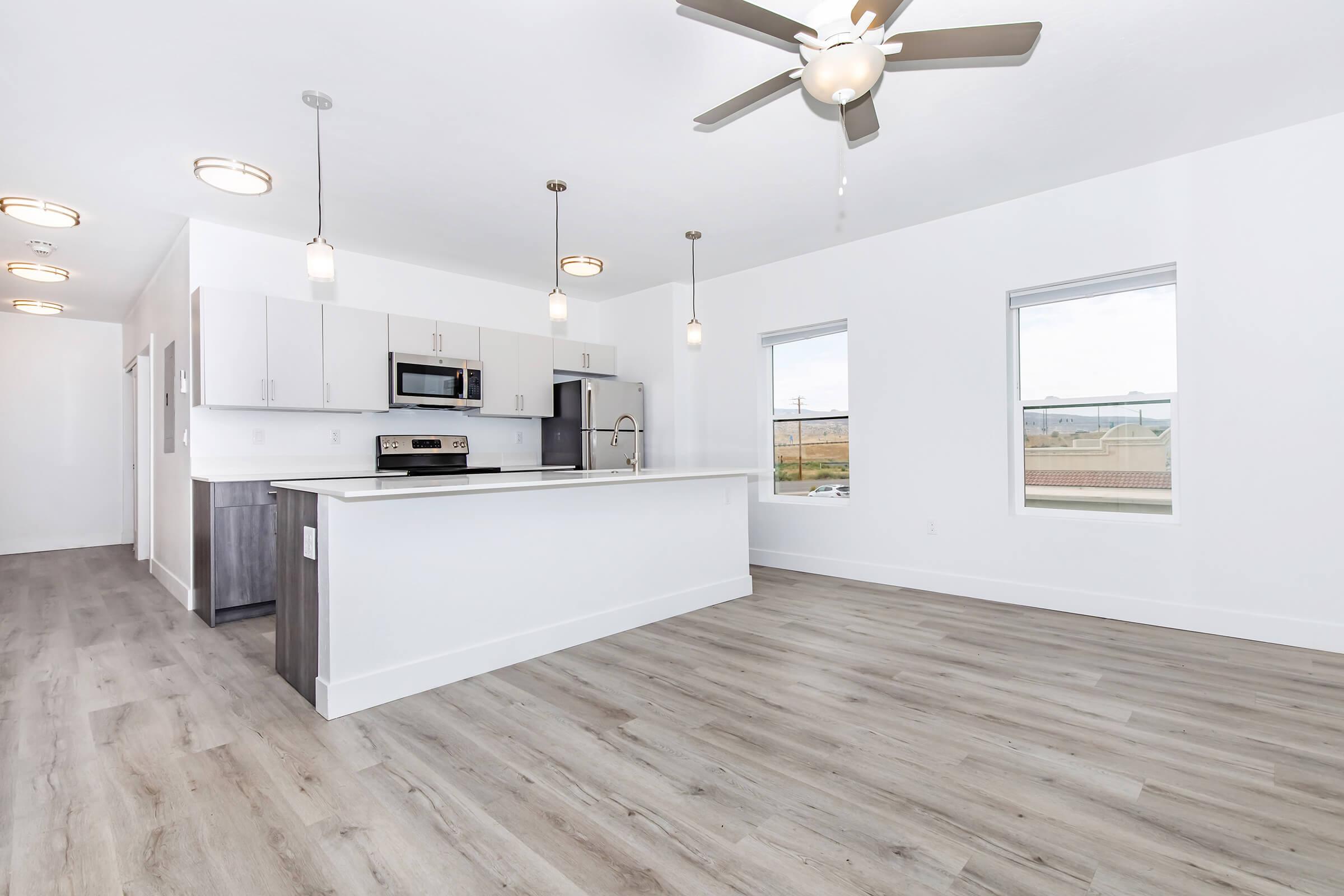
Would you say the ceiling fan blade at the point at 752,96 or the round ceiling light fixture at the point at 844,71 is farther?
the ceiling fan blade at the point at 752,96

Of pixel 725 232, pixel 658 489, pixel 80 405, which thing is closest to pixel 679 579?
pixel 658 489

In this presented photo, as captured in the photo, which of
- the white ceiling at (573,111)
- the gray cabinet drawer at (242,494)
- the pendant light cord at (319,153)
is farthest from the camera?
the gray cabinet drawer at (242,494)

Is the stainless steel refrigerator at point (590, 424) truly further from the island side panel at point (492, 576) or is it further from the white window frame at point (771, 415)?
the island side panel at point (492, 576)

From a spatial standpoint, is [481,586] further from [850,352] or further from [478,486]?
[850,352]

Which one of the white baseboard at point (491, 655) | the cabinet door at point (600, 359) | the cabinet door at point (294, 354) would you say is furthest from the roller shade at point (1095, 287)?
the cabinet door at point (294, 354)

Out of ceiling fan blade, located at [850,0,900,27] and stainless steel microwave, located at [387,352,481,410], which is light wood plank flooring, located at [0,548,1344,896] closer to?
stainless steel microwave, located at [387,352,481,410]

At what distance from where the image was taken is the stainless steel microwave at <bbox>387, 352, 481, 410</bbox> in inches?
190

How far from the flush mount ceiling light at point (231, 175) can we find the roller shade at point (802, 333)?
147 inches

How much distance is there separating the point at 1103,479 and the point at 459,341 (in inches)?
188

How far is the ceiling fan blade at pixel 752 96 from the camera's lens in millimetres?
2229

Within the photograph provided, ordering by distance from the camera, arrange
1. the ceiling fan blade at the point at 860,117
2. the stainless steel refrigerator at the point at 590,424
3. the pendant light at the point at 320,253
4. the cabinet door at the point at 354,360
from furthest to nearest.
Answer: the stainless steel refrigerator at the point at 590,424 → the cabinet door at the point at 354,360 → the pendant light at the point at 320,253 → the ceiling fan blade at the point at 860,117

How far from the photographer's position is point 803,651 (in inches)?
127

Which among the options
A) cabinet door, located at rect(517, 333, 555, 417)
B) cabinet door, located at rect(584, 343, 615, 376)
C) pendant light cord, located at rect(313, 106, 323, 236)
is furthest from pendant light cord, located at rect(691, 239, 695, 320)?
pendant light cord, located at rect(313, 106, 323, 236)

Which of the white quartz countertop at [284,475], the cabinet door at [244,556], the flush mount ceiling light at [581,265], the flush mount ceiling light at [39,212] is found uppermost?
the flush mount ceiling light at [39,212]
